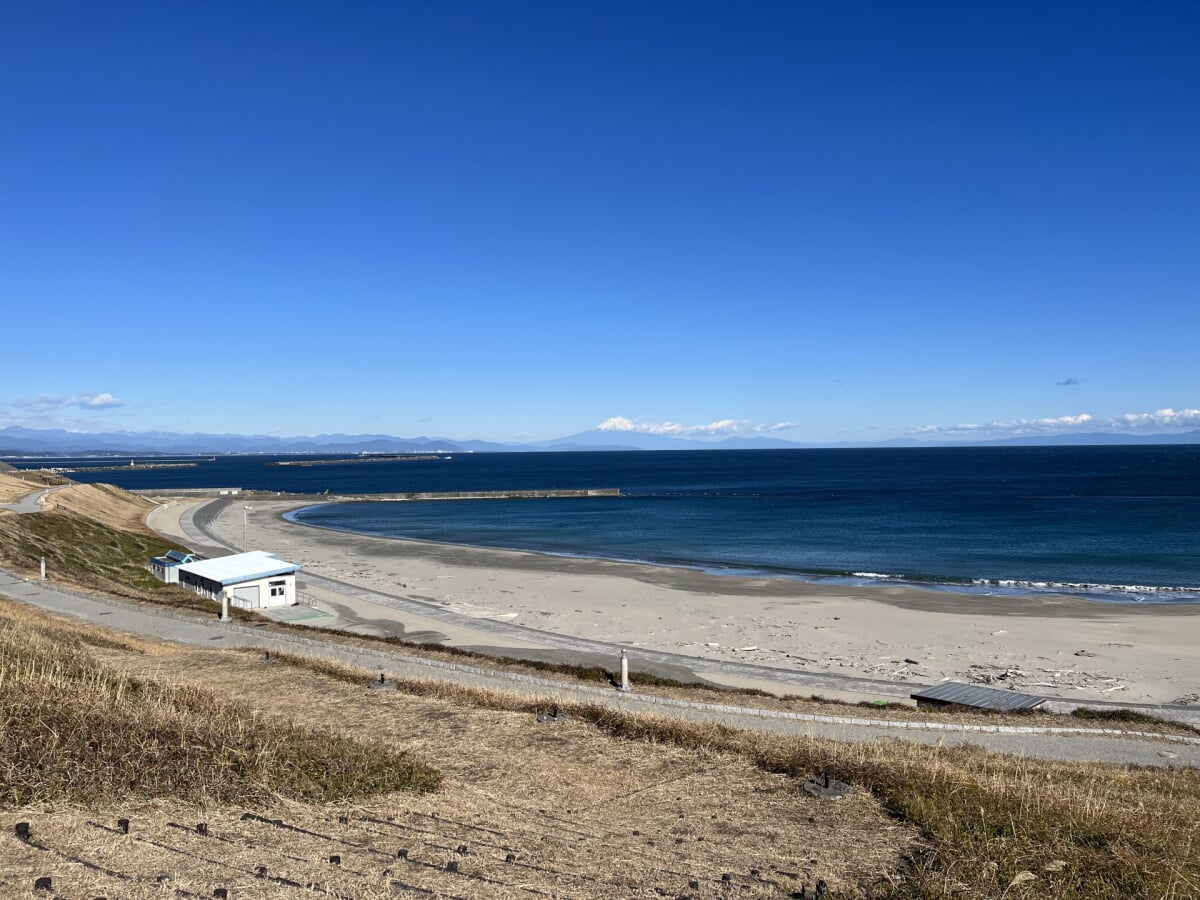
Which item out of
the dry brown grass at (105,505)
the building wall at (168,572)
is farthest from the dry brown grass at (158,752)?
the dry brown grass at (105,505)

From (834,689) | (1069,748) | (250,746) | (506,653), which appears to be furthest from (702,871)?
(506,653)

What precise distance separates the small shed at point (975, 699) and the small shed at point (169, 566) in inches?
1359

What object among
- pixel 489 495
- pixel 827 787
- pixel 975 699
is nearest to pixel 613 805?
pixel 827 787

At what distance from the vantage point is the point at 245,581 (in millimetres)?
36125

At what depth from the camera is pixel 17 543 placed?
41.5 metres

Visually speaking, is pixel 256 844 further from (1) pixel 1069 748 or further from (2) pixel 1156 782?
(1) pixel 1069 748

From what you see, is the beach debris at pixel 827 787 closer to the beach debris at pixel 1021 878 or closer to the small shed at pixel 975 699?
the beach debris at pixel 1021 878

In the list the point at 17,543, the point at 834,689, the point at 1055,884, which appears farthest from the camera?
the point at 17,543

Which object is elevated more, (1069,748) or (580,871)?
(580,871)

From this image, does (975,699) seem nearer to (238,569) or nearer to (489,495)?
(238,569)

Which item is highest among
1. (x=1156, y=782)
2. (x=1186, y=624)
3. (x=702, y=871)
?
(x=702, y=871)

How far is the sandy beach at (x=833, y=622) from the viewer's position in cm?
2789

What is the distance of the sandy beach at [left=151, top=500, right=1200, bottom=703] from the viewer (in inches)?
1098

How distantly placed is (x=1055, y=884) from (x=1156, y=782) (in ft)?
24.2
